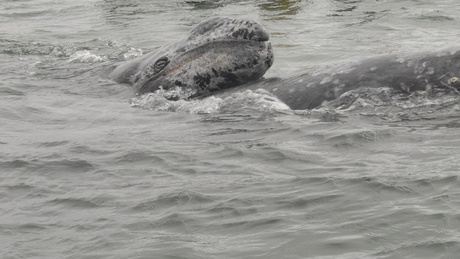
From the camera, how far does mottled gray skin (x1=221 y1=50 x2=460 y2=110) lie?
8.45 meters

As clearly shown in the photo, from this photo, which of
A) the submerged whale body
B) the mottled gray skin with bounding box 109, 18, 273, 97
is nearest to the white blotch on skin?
the submerged whale body

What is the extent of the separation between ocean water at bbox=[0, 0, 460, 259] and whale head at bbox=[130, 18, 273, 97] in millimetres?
373

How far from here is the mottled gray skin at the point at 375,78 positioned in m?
8.45

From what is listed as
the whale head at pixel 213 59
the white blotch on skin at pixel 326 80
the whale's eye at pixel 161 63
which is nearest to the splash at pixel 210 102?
the whale head at pixel 213 59

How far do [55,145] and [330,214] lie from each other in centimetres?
355

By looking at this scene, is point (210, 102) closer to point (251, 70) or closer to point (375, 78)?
point (251, 70)

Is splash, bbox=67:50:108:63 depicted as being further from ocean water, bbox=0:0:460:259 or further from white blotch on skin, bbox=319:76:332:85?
white blotch on skin, bbox=319:76:332:85

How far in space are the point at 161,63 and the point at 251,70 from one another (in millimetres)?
1225

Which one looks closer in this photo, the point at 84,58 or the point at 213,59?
the point at 213,59

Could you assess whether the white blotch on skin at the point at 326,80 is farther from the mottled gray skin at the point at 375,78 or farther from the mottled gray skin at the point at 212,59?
the mottled gray skin at the point at 212,59

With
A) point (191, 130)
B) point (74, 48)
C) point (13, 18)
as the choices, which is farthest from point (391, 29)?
point (13, 18)

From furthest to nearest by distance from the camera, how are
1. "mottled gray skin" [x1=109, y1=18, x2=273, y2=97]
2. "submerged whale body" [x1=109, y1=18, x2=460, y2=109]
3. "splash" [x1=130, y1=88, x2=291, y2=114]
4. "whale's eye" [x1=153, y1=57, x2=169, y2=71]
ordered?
"whale's eye" [x1=153, y1=57, x2=169, y2=71] → "mottled gray skin" [x1=109, y1=18, x2=273, y2=97] → "splash" [x1=130, y1=88, x2=291, y2=114] → "submerged whale body" [x1=109, y1=18, x2=460, y2=109]

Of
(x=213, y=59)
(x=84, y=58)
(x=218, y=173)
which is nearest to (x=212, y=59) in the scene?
(x=213, y=59)

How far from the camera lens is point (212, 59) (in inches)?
395
